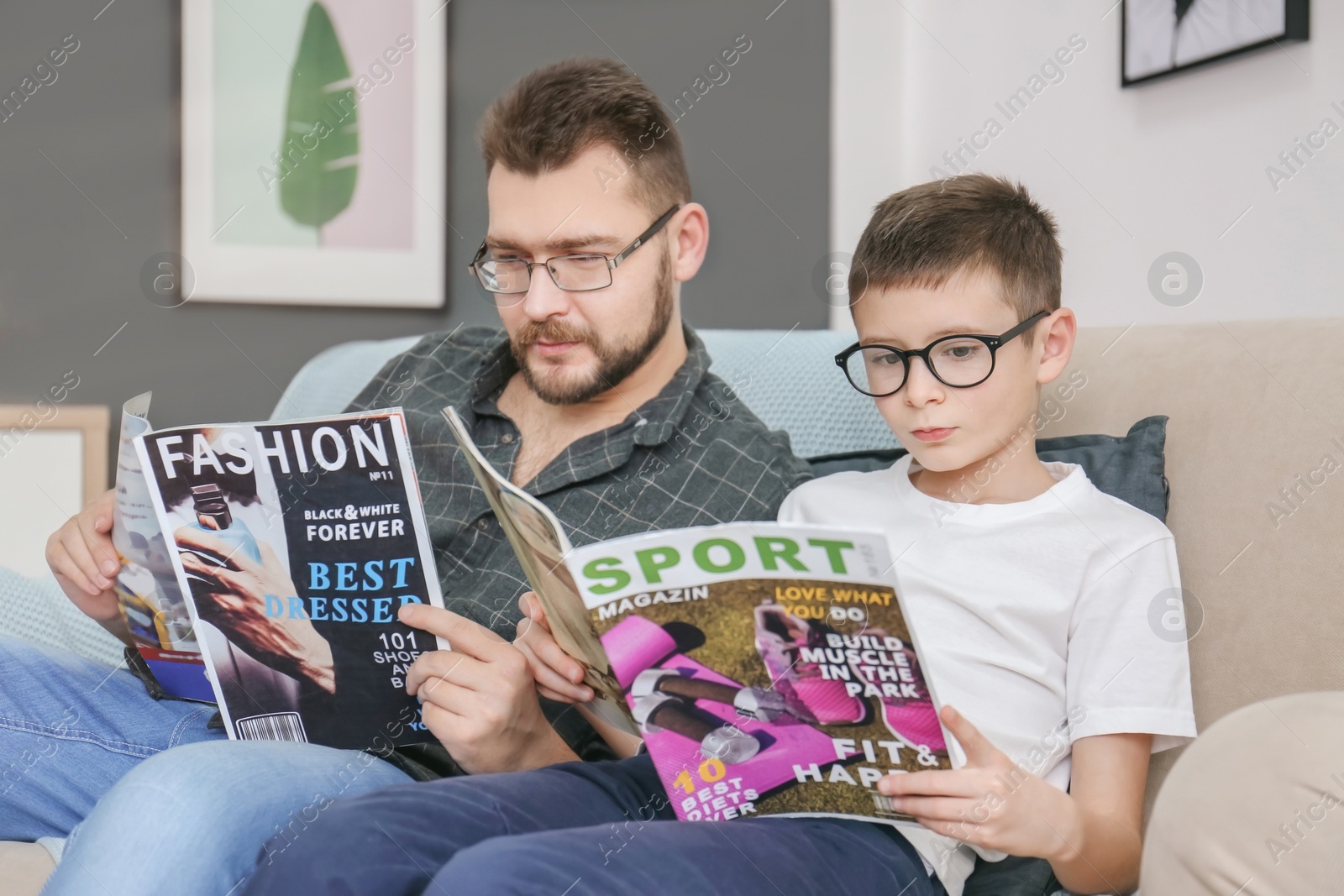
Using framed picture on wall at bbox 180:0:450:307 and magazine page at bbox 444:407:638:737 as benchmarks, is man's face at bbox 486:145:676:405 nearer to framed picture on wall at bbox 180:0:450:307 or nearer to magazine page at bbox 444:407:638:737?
magazine page at bbox 444:407:638:737

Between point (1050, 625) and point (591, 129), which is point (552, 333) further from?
point (1050, 625)

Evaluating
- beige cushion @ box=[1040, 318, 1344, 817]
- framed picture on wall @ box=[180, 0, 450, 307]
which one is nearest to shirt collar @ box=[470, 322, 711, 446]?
beige cushion @ box=[1040, 318, 1344, 817]

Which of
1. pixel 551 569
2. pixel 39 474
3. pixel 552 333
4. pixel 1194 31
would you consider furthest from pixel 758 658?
pixel 39 474

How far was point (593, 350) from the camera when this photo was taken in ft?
4.26

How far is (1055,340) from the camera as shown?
1122mm

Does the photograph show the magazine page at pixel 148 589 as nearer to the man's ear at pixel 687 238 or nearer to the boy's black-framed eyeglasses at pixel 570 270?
the boy's black-framed eyeglasses at pixel 570 270

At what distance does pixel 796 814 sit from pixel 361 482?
49 centimetres

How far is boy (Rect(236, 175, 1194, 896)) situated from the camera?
81 centimetres

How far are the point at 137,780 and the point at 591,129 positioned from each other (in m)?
0.83

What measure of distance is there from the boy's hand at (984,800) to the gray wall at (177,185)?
199 centimetres

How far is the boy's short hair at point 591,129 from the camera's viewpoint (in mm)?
1284

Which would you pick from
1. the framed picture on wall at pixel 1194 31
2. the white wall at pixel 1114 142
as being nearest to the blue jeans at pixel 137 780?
the white wall at pixel 1114 142

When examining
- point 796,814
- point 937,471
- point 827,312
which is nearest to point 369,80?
point 827,312

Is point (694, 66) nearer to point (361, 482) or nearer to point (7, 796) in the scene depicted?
point (361, 482)
